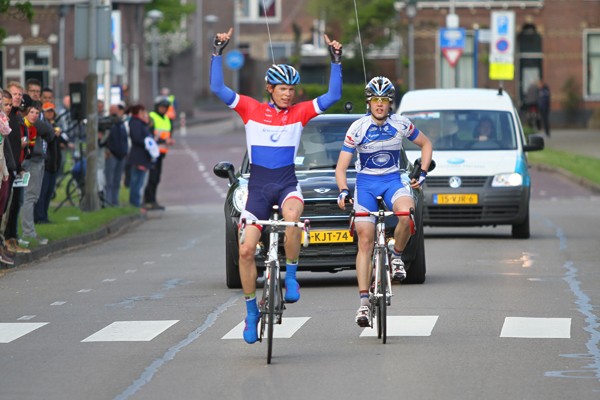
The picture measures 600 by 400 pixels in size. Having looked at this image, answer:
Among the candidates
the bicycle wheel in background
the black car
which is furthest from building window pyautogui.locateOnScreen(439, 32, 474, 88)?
the bicycle wheel in background

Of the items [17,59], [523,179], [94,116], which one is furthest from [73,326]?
[17,59]

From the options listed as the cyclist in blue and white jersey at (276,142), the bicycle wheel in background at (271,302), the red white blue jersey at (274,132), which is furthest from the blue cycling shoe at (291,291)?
the red white blue jersey at (274,132)

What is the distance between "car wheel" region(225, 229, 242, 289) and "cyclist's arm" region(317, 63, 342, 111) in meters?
4.23

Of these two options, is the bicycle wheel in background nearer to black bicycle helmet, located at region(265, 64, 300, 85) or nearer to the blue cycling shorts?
black bicycle helmet, located at region(265, 64, 300, 85)

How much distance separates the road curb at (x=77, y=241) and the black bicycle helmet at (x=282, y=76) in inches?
339

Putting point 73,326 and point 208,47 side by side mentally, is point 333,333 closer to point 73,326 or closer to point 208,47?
point 73,326

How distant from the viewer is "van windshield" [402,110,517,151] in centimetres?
2377

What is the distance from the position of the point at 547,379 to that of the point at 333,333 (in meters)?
2.75

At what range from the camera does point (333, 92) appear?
38.4ft

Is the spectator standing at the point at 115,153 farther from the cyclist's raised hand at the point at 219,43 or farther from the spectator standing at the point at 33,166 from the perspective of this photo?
the cyclist's raised hand at the point at 219,43

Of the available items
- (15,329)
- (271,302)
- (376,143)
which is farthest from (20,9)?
(271,302)

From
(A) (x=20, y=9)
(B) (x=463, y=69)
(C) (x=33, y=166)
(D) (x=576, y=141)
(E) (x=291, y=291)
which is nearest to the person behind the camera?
(E) (x=291, y=291)

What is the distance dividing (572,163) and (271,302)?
1258 inches

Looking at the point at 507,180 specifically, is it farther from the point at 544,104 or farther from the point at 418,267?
the point at 544,104
